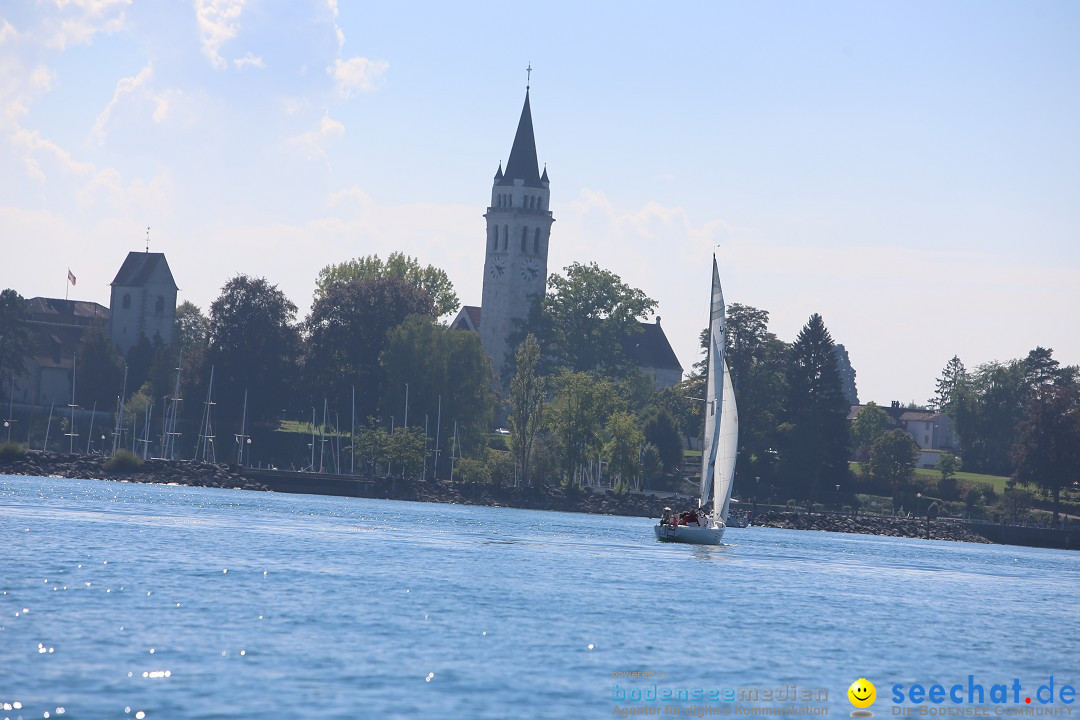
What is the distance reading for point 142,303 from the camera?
166 meters

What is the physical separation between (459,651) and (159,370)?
359 ft

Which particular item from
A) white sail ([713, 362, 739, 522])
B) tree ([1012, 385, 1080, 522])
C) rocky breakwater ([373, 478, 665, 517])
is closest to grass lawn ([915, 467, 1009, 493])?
tree ([1012, 385, 1080, 522])

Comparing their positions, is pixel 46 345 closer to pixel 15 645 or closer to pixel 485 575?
pixel 485 575

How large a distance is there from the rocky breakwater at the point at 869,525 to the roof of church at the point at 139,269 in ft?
269

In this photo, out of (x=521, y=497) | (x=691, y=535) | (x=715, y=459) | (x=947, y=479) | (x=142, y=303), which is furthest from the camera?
(x=142, y=303)

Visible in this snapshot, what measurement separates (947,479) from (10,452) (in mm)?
79041

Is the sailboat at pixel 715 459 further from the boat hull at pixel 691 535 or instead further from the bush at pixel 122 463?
the bush at pixel 122 463

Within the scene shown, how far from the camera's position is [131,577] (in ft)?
132

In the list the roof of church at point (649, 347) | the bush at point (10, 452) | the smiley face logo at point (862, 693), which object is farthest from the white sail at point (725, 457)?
the roof of church at point (649, 347)

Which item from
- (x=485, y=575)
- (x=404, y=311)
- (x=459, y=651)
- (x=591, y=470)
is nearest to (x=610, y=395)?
(x=591, y=470)

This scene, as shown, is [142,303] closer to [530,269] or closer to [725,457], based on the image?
[530,269]

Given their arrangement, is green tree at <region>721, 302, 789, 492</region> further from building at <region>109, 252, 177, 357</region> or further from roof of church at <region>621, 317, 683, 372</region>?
building at <region>109, 252, 177, 357</region>

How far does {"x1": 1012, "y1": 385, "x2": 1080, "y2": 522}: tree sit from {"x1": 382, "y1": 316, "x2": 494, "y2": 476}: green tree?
4415 cm

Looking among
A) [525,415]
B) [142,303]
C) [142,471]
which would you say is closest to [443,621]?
[525,415]
